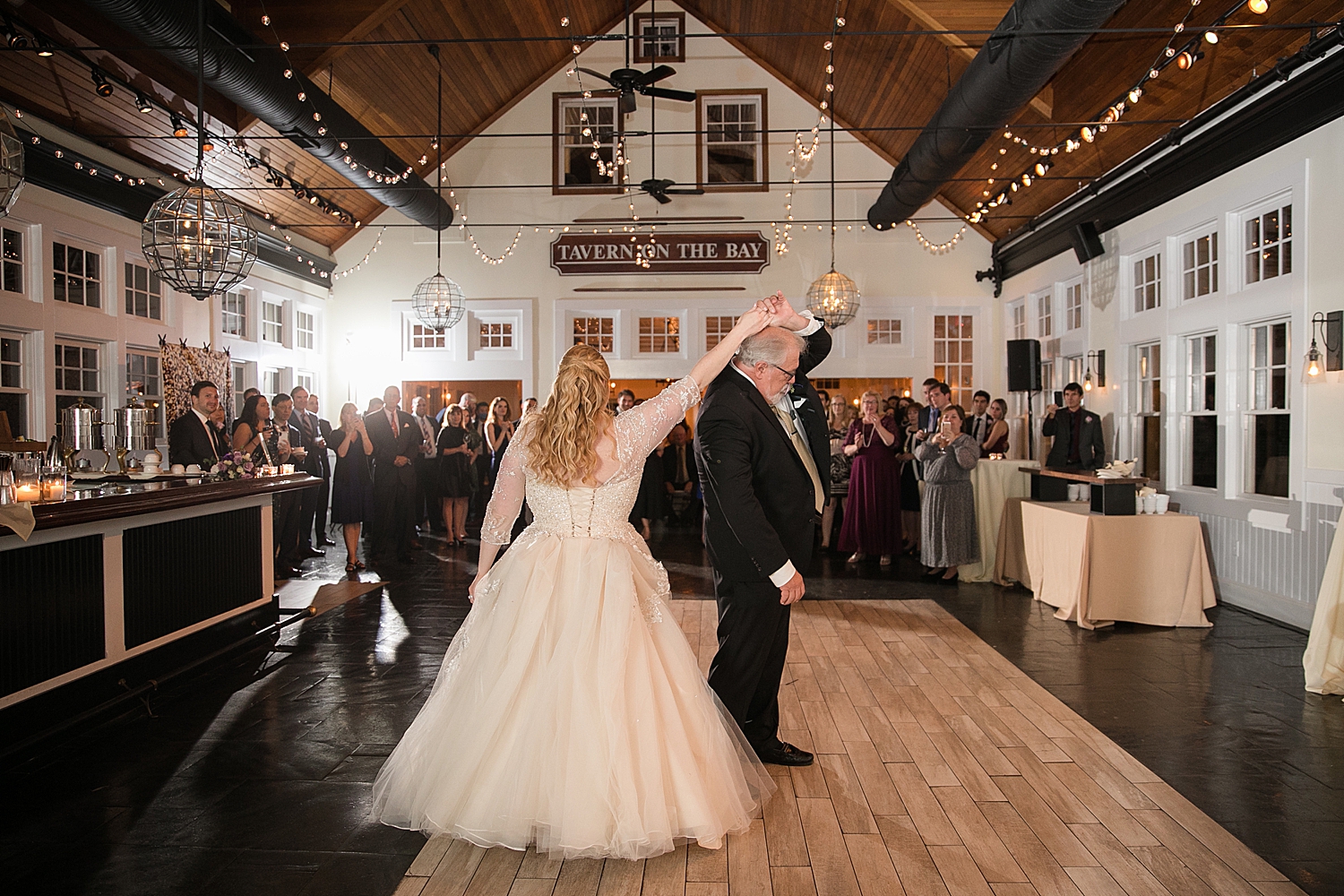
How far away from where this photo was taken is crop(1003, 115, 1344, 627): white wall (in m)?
5.56

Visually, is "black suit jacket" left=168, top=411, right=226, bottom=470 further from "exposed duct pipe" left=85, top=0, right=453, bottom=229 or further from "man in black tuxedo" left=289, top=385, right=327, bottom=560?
"exposed duct pipe" left=85, top=0, right=453, bottom=229

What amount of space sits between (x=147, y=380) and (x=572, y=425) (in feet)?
25.3

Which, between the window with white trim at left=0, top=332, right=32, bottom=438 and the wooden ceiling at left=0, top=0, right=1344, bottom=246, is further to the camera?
the window with white trim at left=0, top=332, right=32, bottom=438

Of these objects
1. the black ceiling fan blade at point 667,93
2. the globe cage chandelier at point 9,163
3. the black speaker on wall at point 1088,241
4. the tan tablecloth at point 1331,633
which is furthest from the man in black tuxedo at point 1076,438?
the globe cage chandelier at point 9,163

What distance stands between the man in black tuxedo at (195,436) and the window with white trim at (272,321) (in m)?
5.07

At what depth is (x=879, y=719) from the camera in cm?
393

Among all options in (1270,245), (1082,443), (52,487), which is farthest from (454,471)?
(1270,245)

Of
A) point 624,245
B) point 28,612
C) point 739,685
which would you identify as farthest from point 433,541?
point 739,685

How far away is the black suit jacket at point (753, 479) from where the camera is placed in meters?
2.97

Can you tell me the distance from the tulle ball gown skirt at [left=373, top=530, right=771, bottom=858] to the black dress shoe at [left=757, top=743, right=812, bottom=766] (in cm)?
52

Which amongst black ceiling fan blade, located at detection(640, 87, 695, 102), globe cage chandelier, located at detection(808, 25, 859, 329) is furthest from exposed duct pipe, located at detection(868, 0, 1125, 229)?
black ceiling fan blade, located at detection(640, 87, 695, 102)

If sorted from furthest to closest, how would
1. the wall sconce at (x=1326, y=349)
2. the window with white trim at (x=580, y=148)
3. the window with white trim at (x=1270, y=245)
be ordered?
the window with white trim at (x=580, y=148) → the window with white trim at (x=1270, y=245) → the wall sconce at (x=1326, y=349)

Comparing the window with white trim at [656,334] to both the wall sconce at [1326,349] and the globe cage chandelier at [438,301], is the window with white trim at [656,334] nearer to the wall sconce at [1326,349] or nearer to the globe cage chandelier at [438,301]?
the globe cage chandelier at [438,301]

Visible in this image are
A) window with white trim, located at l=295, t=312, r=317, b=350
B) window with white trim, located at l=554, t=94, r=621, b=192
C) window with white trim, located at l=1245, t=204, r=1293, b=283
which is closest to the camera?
window with white trim, located at l=1245, t=204, r=1293, b=283
